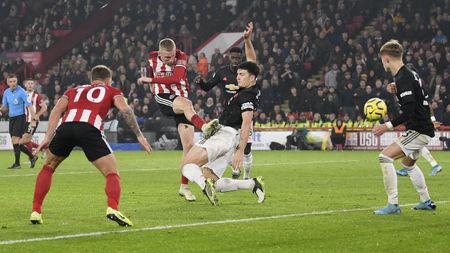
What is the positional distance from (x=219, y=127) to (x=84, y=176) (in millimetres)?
7525

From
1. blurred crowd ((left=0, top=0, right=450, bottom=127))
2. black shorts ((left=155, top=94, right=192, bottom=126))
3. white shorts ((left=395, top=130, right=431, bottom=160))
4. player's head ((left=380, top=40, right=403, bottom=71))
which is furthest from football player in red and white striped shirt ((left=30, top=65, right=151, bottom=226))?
blurred crowd ((left=0, top=0, right=450, bottom=127))

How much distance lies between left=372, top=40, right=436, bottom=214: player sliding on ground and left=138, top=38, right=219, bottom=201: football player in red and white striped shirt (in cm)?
350

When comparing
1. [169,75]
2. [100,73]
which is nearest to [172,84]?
[169,75]

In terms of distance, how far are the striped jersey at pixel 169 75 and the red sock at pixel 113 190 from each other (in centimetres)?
400

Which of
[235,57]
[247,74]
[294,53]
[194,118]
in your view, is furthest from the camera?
[294,53]

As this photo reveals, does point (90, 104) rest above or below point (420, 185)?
above

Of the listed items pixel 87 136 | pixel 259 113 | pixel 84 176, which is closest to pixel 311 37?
pixel 259 113

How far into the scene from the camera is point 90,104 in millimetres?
10438

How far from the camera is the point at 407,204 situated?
12797mm

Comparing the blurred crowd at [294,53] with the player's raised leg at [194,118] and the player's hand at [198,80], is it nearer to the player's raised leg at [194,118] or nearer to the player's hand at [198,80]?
the player's hand at [198,80]

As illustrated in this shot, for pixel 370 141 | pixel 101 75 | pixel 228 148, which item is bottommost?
pixel 370 141

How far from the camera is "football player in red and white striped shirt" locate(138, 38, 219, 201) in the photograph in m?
14.3

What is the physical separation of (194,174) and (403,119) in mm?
2674

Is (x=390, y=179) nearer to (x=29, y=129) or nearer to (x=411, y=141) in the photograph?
(x=411, y=141)
